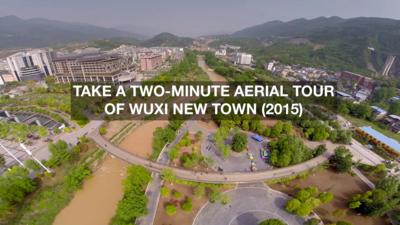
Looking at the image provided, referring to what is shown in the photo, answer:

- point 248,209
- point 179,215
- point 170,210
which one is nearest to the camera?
point 170,210

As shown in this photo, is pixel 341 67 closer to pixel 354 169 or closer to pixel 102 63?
pixel 354 169

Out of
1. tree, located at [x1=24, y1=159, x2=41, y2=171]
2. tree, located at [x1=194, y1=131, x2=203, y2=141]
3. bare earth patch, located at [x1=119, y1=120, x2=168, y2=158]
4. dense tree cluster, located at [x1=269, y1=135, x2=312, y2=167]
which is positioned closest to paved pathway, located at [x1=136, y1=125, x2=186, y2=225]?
bare earth patch, located at [x1=119, y1=120, x2=168, y2=158]

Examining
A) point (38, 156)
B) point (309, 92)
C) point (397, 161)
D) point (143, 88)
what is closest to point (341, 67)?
point (309, 92)

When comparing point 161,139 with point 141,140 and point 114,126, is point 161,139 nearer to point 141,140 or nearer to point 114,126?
point 141,140

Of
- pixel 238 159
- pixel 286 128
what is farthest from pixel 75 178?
pixel 286 128

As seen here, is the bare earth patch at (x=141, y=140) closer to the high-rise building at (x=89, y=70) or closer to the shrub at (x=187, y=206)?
the shrub at (x=187, y=206)

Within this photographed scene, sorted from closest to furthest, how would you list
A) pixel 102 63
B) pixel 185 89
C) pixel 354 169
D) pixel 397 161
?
pixel 354 169, pixel 397 161, pixel 185 89, pixel 102 63
